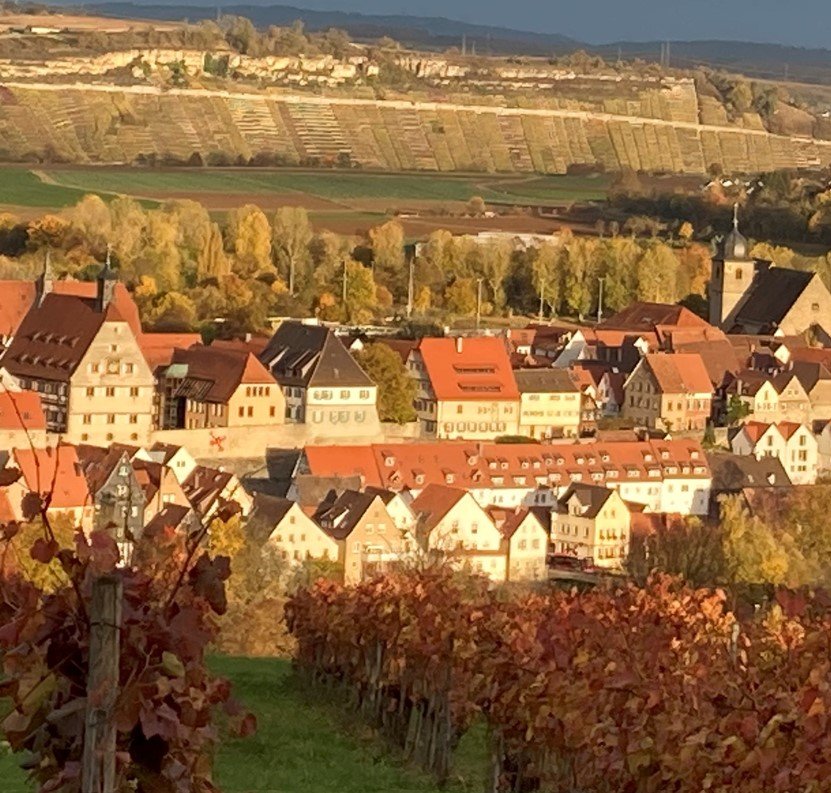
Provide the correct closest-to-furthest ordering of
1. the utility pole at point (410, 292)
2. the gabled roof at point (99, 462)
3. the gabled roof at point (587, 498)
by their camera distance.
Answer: the gabled roof at point (99, 462) < the gabled roof at point (587, 498) < the utility pole at point (410, 292)

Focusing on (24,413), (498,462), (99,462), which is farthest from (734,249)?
(99,462)

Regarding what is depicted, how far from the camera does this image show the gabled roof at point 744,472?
40125 mm

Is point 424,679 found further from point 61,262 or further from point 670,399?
point 61,262

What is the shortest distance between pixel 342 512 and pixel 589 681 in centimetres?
2445

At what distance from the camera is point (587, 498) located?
3722cm

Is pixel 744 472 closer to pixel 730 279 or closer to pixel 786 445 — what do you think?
pixel 786 445

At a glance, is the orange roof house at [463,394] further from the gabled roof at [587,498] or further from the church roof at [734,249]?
the church roof at [734,249]

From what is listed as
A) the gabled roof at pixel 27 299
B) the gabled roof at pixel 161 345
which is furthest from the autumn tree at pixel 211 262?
the gabled roof at pixel 161 345

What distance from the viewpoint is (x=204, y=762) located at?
17.8 feet

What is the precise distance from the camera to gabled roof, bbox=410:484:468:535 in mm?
35156

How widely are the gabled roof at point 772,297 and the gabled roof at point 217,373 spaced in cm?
1802

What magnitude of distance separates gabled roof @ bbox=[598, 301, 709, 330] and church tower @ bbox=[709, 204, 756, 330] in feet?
7.08

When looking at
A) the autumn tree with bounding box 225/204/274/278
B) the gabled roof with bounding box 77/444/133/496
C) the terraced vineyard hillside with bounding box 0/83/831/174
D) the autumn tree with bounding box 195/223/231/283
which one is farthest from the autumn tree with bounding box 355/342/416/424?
the terraced vineyard hillside with bounding box 0/83/831/174

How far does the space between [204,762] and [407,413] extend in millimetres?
37289
